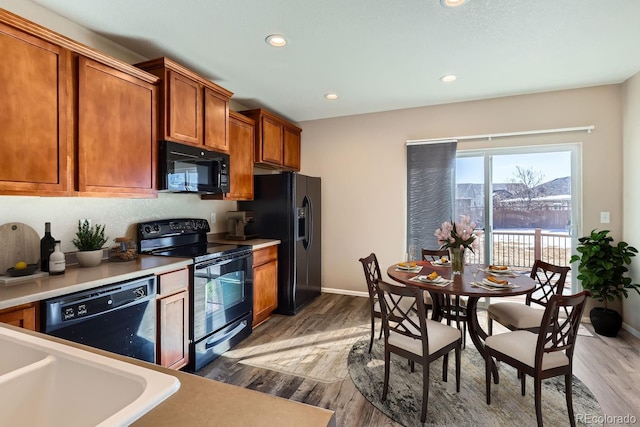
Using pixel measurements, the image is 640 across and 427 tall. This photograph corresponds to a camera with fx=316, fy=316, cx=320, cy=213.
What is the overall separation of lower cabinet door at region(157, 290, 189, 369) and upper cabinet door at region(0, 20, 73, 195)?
996 millimetres

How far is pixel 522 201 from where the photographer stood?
12.2 feet

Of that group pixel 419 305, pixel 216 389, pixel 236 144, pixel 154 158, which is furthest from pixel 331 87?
pixel 216 389

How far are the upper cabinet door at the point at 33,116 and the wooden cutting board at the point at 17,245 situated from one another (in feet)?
1.27

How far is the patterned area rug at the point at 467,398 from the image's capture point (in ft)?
6.33

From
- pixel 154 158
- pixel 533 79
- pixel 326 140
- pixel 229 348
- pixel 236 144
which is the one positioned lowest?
pixel 229 348

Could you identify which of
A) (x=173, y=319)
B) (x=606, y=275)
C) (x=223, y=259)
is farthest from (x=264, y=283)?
(x=606, y=275)

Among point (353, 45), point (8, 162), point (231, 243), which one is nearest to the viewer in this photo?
point (8, 162)

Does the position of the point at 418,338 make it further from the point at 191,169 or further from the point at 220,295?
the point at 191,169

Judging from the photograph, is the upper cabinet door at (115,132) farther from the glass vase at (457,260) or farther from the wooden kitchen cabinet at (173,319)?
the glass vase at (457,260)

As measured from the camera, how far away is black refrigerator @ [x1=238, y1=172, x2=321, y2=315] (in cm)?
373

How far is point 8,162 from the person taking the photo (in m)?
1.68

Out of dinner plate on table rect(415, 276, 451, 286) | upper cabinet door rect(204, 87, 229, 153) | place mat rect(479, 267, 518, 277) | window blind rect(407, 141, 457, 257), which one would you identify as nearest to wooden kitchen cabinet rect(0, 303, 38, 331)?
upper cabinet door rect(204, 87, 229, 153)

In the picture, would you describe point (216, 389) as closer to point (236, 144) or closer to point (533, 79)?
point (236, 144)

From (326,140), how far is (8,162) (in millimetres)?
3527
